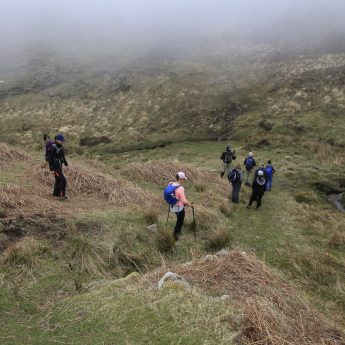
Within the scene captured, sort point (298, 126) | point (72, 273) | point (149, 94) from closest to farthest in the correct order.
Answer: point (72, 273), point (298, 126), point (149, 94)

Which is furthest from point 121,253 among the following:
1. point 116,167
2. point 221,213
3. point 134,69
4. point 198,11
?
point 198,11

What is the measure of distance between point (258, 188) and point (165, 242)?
823 cm

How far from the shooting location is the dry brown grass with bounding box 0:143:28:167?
20.9 meters

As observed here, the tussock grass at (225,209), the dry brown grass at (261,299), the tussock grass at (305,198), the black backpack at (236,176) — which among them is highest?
the dry brown grass at (261,299)

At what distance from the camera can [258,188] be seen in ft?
66.6

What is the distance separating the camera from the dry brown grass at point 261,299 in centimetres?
721

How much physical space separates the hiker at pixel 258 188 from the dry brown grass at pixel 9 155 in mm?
11020

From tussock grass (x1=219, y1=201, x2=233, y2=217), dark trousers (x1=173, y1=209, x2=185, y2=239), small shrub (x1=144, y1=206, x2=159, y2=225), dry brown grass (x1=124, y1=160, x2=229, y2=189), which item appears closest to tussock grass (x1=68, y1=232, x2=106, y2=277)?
dark trousers (x1=173, y1=209, x2=185, y2=239)

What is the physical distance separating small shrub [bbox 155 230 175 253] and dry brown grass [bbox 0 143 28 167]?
10.2 meters

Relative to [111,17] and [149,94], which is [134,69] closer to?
[149,94]

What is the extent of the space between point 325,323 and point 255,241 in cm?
767

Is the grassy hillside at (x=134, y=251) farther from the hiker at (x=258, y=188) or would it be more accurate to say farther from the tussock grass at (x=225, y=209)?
the hiker at (x=258, y=188)

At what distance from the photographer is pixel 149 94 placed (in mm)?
50531

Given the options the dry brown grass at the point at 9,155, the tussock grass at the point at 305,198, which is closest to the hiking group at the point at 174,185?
the tussock grass at the point at 305,198
